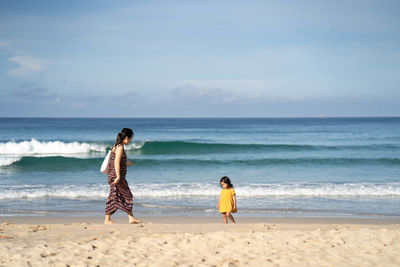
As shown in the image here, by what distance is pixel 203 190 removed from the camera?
12.0 meters

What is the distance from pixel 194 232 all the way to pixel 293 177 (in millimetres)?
9311

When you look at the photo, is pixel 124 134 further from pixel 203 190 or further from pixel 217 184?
pixel 217 184

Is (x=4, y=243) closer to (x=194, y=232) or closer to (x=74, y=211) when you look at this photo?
(x=194, y=232)

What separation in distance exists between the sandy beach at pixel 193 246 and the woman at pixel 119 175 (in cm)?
43

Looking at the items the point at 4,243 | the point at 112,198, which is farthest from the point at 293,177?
→ the point at 4,243

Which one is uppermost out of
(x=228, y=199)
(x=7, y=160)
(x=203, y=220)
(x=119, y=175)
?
(x=119, y=175)

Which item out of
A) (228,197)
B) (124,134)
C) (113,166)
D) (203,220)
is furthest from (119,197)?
(203,220)

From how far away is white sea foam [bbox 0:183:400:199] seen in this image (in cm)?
1122

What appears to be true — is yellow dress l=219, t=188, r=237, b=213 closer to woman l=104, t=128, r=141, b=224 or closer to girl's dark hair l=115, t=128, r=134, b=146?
woman l=104, t=128, r=141, b=224

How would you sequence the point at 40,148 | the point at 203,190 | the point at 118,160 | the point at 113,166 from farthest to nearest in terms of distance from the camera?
the point at 40,148
the point at 203,190
the point at 113,166
the point at 118,160

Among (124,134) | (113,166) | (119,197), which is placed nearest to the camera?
(124,134)

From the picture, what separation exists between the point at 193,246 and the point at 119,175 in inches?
79.5

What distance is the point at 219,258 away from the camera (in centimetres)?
484

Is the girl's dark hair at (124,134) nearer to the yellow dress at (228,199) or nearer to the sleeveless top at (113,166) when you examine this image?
the sleeveless top at (113,166)
